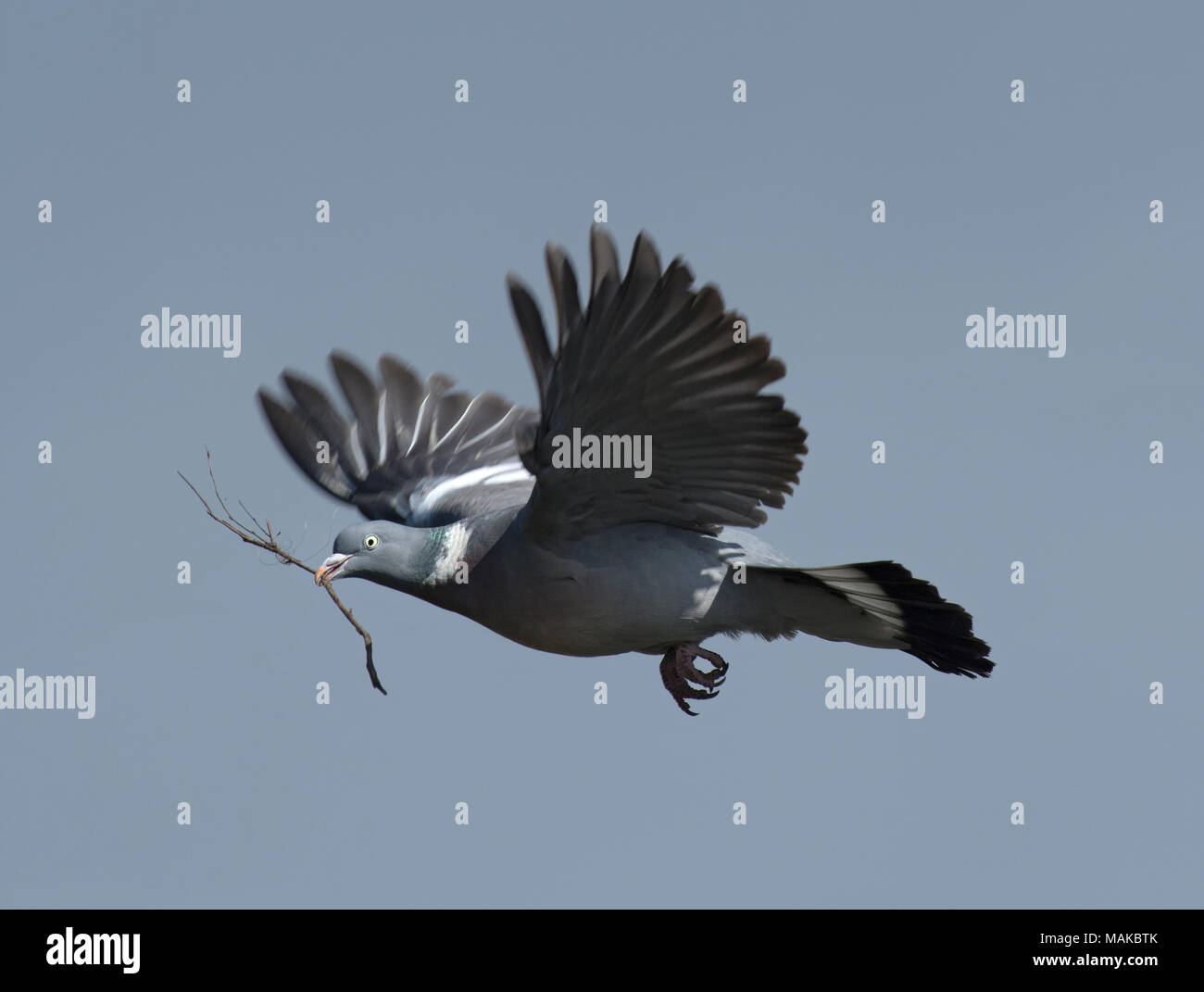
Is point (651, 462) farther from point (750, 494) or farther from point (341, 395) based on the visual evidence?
point (341, 395)

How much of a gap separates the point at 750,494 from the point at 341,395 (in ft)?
13.1

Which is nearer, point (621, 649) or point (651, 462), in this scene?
point (651, 462)

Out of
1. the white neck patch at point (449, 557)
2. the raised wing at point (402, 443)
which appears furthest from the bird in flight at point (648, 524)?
the raised wing at point (402, 443)

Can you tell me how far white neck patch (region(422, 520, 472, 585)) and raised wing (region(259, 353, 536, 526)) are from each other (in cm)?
139

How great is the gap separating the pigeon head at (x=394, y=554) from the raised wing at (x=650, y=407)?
2.14 ft

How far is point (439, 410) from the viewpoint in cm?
1202

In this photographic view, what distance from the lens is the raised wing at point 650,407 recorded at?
753 cm

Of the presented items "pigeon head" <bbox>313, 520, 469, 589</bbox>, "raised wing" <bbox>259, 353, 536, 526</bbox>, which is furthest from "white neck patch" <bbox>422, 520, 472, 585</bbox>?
"raised wing" <bbox>259, 353, 536, 526</bbox>

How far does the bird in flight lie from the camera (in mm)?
7680

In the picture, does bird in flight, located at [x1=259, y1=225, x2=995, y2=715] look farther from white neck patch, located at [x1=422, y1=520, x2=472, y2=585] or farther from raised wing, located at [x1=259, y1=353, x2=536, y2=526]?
raised wing, located at [x1=259, y1=353, x2=536, y2=526]

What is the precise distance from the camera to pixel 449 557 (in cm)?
921

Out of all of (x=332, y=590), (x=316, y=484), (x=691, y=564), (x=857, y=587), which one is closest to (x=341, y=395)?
(x=316, y=484)

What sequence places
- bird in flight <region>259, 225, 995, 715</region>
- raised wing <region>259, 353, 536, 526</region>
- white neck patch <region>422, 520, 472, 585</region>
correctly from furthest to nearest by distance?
raised wing <region>259, 353, 536, 526</region>, white neck patch <region>422, 520, 472, 585</region>, bird in flight <region>259, 225, 995, 715</region>

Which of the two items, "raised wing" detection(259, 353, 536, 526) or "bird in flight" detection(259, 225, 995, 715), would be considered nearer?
"bird in flight" detection(259, 225, 995, 715)
